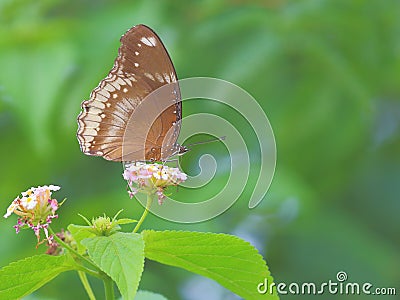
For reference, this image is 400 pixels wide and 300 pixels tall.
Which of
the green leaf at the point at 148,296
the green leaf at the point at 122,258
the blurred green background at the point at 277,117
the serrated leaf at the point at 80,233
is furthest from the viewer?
the blurred green background at the point at 277,117

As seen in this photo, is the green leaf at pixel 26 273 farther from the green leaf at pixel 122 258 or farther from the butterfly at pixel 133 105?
the butterfly at pixel 133 105

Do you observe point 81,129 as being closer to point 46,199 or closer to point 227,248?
point 46,199

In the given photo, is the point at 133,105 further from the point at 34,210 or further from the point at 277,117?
the point at 277,117

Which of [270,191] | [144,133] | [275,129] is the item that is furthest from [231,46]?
[144,133]

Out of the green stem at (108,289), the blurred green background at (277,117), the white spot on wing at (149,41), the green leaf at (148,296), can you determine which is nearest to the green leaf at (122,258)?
the green stem at (108,289)

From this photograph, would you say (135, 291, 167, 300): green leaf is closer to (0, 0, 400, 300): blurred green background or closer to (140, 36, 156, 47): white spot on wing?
(140, 36, 156, 47): white spot on wing
